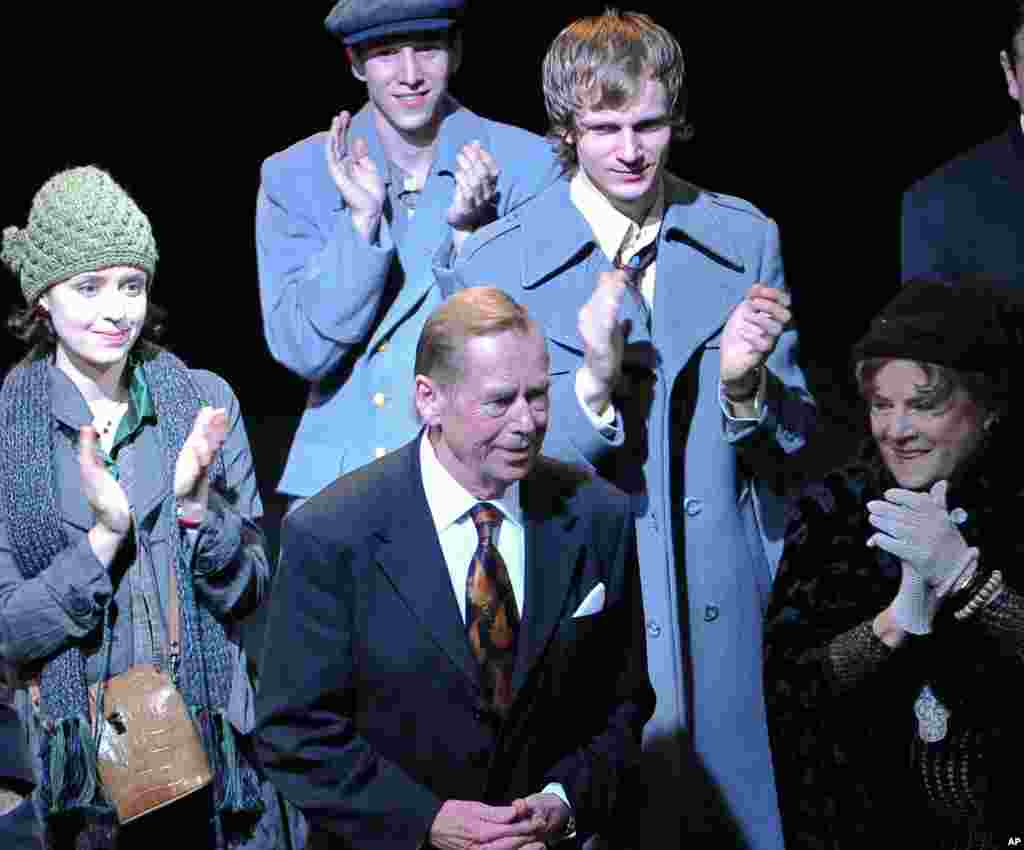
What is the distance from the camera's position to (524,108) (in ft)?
19.8

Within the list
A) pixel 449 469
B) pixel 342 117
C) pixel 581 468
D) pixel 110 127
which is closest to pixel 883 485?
pixel 581 468

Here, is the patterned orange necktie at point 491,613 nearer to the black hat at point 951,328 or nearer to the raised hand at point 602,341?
the raised hand at point 602,341

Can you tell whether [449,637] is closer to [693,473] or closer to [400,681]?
[400,681]

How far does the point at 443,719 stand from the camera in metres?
3.98

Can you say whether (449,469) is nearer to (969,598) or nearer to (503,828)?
(503,828)

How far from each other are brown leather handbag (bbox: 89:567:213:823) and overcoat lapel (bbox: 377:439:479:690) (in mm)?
751

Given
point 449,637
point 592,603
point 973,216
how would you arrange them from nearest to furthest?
point 449,637, point 592,603, point 973,216

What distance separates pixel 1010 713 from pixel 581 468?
88cm

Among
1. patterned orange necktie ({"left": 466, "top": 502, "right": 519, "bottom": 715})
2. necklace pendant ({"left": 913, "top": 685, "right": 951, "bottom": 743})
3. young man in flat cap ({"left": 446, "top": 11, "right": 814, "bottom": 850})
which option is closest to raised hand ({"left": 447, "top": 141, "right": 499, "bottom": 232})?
young man in flat cap ({"left": 446, "top": 11, "right": 814, "bottom": 850})

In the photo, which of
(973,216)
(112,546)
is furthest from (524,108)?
(112,546)

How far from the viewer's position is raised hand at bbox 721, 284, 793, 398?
14.3 feet

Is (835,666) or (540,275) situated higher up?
(540,275)

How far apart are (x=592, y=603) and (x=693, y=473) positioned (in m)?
0.65

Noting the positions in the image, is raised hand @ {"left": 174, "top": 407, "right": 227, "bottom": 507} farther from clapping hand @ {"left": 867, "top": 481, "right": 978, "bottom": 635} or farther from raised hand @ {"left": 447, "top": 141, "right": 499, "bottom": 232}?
clapping hand @ {"left": 867, "top": 481, "right": 978, "bottom": 635}
